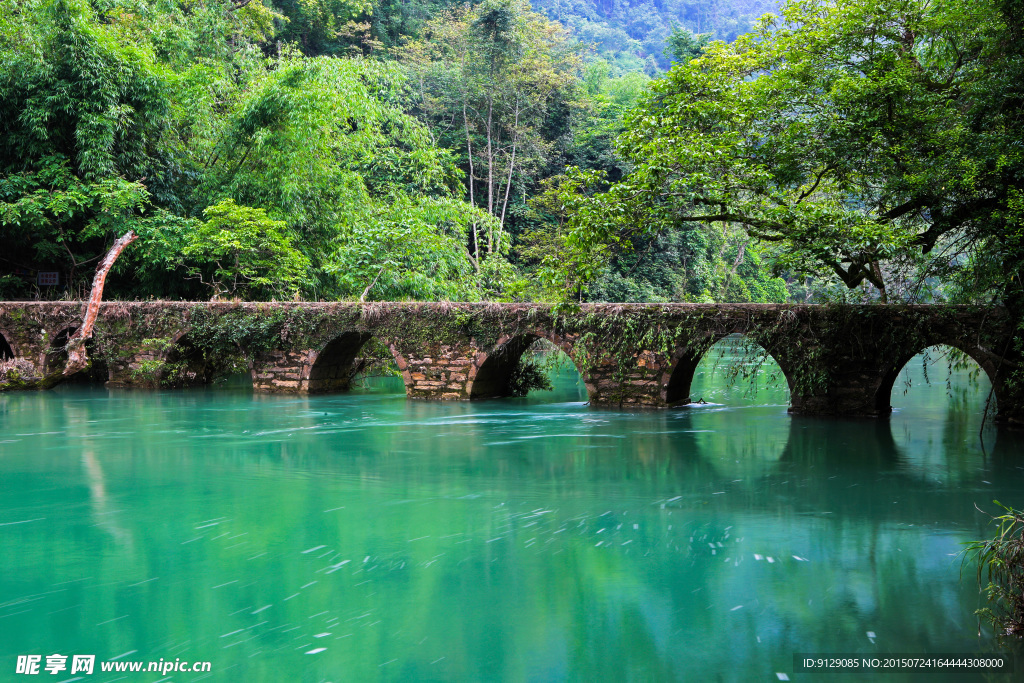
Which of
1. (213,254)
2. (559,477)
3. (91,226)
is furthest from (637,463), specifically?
(91,226)

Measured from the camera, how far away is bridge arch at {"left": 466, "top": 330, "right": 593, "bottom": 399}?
14.4 metres

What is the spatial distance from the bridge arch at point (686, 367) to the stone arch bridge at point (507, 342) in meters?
0.03

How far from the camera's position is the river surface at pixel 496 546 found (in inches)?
185

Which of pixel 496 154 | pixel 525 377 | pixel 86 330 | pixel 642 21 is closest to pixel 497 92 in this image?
pixel 496 154

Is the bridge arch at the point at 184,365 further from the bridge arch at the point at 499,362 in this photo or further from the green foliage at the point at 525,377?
the green foliage at the point at 525,377

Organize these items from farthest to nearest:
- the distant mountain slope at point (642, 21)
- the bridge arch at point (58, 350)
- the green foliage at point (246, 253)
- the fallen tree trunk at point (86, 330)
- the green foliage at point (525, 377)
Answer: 1. the distant mountain slope at point (642, 21)
2. the green foliage at point (246, 253)
3. the bridge arch at point (58, 350)
4. the fallen tree trunk at point (86, 330)
5. the green foliage at point (525, 377)

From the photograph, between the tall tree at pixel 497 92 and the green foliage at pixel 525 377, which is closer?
the green foliage at pixel 525 377

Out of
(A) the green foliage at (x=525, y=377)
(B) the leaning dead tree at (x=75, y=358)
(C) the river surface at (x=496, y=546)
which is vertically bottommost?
(C) the river surface at (x=496, y=546)

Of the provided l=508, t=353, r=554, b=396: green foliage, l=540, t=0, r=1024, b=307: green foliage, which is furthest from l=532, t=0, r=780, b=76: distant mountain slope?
l=540, t=0, r=1024, b=307: green foliage

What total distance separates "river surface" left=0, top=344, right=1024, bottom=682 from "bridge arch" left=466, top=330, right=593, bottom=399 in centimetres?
240

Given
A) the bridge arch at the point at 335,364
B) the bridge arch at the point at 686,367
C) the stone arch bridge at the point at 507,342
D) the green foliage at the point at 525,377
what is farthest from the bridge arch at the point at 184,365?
the bridge arch at the point at 686,367

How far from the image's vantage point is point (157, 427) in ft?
41.5

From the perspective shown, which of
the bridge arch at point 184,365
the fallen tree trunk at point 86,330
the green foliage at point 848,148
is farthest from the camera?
the bridge arch at point 184,365

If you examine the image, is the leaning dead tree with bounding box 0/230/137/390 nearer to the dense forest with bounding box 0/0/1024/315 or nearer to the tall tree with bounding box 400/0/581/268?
the dense forest with bounding box 0/0/1024/315
